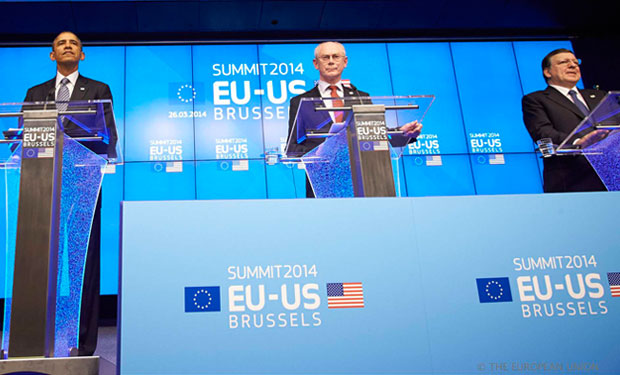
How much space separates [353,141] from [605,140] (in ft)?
3.54

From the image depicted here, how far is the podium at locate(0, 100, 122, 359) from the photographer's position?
157 cm

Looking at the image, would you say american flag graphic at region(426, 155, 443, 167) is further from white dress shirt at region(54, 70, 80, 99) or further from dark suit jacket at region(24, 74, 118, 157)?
white dress shirt at region(54, 70, 80, 99)

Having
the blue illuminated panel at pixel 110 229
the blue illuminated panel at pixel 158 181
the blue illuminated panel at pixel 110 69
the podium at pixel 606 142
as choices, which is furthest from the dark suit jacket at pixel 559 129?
the blue illuminated panel at pixel 110 69

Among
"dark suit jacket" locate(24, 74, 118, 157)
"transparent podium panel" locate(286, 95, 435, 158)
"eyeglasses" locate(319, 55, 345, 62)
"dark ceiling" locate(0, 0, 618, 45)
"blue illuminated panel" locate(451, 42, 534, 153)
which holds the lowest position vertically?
"transparent podium panel" locate(286, 95, 435, 158)

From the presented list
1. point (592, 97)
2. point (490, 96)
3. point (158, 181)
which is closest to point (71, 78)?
point (158, 181)

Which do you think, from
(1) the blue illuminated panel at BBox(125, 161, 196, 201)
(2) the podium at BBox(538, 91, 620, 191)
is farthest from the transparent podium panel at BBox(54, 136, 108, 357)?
(1) the blue illuminated panel at BBox(125, 161, 196, 201)

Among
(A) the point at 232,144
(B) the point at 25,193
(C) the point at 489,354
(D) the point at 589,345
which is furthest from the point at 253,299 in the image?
(A) the point at 232,144

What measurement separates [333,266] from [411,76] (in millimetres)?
4090

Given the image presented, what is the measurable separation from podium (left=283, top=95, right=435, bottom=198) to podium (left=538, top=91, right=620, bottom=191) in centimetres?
71

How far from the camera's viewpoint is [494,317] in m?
1.52

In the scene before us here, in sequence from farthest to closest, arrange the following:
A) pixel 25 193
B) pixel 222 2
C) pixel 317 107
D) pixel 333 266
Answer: pixel 222 2 → pixel 317 107 → pixel 25 193 → pixel 333 266

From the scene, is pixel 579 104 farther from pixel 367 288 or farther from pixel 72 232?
pixel 72 232

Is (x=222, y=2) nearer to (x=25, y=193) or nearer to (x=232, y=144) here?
(x=232, y=144)

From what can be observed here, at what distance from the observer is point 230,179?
4.95 metres
